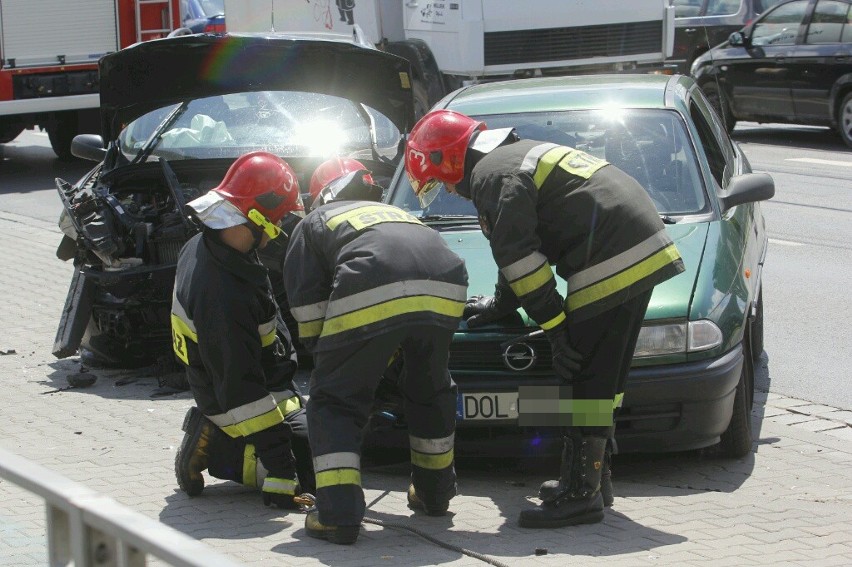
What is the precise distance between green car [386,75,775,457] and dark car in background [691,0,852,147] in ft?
26.9

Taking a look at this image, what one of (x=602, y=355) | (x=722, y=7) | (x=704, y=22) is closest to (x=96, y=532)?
(x=602, y=355)

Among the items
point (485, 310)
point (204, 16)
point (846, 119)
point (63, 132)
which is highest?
point (204, 16)

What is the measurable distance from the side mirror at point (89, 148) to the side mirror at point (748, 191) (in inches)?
161

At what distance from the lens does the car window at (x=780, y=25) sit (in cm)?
1577

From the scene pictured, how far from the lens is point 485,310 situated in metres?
5.31

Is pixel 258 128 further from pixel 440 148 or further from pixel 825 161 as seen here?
pixel 825 161

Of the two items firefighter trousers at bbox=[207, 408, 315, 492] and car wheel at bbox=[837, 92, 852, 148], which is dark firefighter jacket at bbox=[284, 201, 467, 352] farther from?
car wheel at bbox=[837, 92, 852, 148]

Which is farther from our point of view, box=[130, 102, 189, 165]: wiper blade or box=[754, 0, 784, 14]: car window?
box=[754, 0, 784, 14]: car window

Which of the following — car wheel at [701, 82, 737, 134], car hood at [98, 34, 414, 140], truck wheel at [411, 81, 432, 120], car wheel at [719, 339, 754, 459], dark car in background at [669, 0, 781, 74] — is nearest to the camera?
car wheel at [719, 339, 754, 459]

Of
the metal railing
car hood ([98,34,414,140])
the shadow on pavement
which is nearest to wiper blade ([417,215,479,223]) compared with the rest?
car hood ([98,34,414,140])

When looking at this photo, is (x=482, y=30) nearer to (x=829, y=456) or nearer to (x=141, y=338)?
(x=141, y=338)

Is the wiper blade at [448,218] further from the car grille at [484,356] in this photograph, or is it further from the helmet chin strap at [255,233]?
the helmet chin strap at [255,233]

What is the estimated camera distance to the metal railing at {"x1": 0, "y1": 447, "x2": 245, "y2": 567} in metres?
1.93

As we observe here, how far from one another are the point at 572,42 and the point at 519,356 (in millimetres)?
10590
